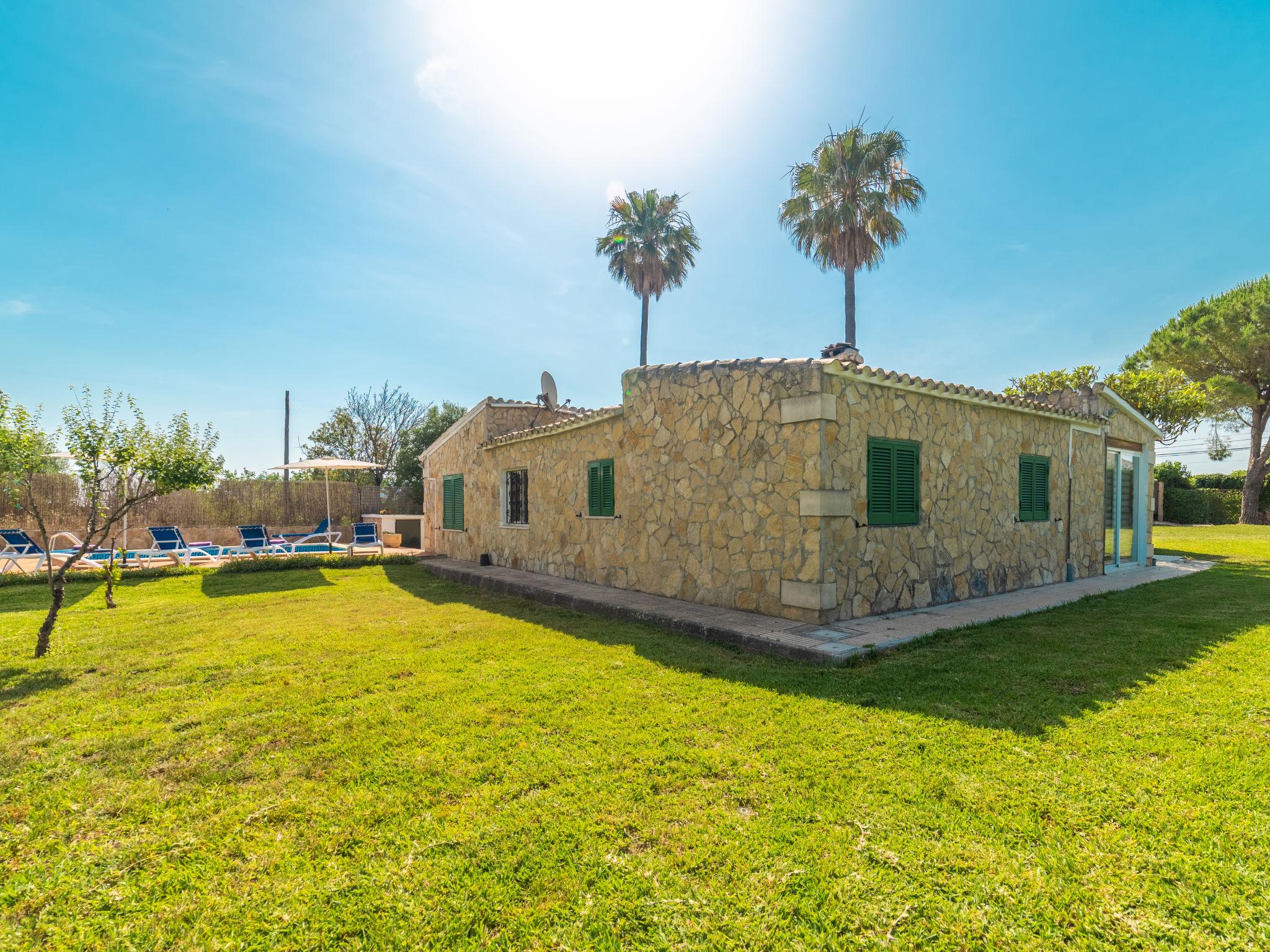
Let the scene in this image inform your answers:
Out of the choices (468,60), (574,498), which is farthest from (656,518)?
(468,60)

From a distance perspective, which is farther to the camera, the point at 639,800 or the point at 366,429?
the point at 366,429

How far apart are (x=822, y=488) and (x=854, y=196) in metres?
14.8

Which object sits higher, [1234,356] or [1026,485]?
[1234,356]

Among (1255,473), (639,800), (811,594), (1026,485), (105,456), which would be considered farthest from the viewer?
(1255,473)

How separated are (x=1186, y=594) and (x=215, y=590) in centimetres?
1635

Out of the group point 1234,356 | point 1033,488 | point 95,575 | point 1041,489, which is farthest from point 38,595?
point 1234,356

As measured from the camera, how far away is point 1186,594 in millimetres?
8789

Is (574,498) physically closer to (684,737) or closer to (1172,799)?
(684,737)

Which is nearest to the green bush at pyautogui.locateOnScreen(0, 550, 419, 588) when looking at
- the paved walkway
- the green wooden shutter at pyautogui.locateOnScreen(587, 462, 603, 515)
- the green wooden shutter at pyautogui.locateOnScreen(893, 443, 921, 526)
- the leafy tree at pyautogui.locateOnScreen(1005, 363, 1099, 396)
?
the paved walkway

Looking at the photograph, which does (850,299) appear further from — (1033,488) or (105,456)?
(105,456)

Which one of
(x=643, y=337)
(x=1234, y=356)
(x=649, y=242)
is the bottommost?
(x=1234, y=356)

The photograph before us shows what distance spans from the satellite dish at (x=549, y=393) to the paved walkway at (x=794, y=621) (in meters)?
4.58

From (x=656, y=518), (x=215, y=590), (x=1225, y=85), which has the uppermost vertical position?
(x=1225, y=85)

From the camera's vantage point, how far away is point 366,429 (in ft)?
98.5
